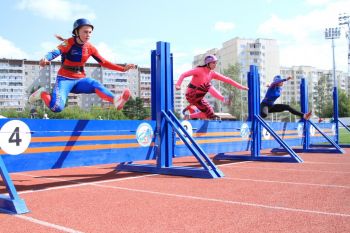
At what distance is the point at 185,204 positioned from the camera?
5.04 metres

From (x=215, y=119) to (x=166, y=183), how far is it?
18.6 feet

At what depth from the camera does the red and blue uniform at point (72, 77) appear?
7738 millimetres

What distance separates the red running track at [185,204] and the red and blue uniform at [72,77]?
1.75m

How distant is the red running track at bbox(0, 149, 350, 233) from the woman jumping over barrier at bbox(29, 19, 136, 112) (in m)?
1.70

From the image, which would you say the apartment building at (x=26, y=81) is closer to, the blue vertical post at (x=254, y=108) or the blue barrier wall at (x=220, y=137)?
the blue barrier wall at (x=220, y=137)

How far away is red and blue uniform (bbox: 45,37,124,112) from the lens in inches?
305

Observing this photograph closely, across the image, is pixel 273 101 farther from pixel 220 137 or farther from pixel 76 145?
pixel 76 145

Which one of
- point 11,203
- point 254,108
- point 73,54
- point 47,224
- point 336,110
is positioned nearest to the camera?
point 47,224

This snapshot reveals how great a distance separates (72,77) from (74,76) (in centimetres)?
5

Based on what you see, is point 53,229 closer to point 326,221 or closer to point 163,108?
point 326,221

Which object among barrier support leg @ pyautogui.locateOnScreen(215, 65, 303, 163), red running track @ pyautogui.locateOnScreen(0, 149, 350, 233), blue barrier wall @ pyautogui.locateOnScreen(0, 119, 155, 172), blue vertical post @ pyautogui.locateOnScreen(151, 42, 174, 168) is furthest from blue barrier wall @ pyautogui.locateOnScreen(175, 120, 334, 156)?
red running track @ pyautogui.locateOnScreen(0, 149, 350, 233)

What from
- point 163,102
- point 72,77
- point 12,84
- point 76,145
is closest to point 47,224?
point 76,145

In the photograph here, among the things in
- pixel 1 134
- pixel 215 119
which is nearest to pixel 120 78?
pixel 215 119

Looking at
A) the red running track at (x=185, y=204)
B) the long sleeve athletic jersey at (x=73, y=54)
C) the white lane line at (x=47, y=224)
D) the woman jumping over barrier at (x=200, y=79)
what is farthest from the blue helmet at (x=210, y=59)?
the white lane line at (x=47, y=224)
